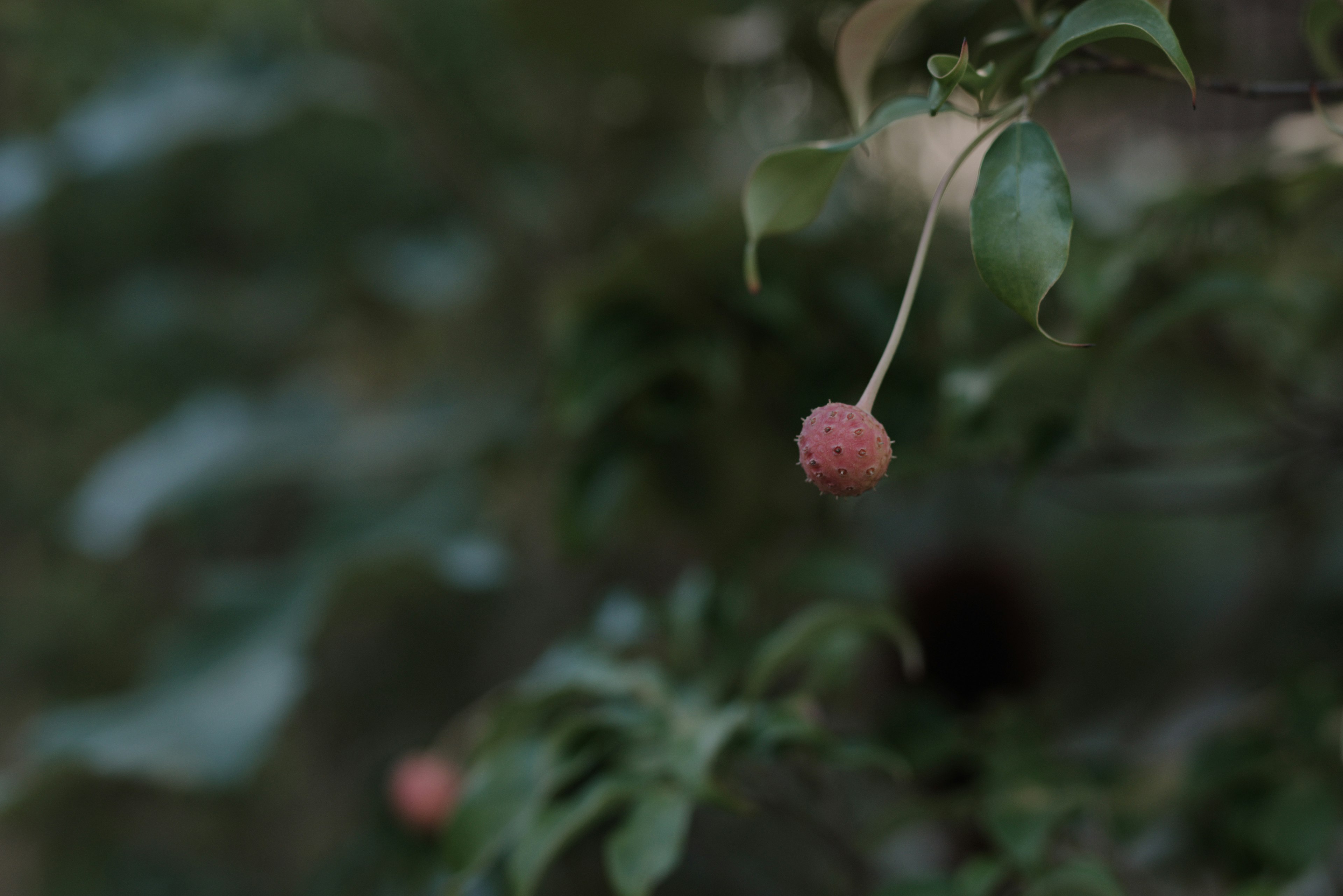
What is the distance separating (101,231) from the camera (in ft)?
3.84

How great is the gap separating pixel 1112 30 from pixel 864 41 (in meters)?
0.08

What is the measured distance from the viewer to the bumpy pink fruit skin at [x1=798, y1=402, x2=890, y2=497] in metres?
0.23

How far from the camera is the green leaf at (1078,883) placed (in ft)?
1.15

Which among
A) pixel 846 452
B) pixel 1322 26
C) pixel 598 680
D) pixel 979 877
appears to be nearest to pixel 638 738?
pixel 598 680

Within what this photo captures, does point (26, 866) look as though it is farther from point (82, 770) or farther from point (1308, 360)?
point (1308, 360)

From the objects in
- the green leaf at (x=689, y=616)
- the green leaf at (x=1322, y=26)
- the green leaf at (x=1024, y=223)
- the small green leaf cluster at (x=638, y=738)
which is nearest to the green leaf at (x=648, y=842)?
the small green leaf cluster at (x=638, y=738)

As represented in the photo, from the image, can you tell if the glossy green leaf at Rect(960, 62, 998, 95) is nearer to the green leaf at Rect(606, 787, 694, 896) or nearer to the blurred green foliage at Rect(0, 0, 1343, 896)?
the blurred green foliage at Rect(0, 0, 1343, 896)

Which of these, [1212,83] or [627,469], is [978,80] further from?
[627,469]

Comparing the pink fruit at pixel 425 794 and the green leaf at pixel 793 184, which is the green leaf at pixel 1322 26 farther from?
the pink fruit at pixel 425 794

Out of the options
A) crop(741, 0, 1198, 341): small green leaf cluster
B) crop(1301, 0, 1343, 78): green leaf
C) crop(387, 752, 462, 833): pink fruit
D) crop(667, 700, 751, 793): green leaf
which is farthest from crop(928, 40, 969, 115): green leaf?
crop(387, 752, 462, 833): pink fruit

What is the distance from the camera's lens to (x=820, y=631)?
427 millimetres

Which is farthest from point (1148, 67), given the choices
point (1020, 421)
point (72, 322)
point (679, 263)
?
point (72, 322)

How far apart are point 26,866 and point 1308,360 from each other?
1.29 m

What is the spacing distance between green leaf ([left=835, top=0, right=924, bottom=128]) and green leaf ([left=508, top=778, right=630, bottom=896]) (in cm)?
26
